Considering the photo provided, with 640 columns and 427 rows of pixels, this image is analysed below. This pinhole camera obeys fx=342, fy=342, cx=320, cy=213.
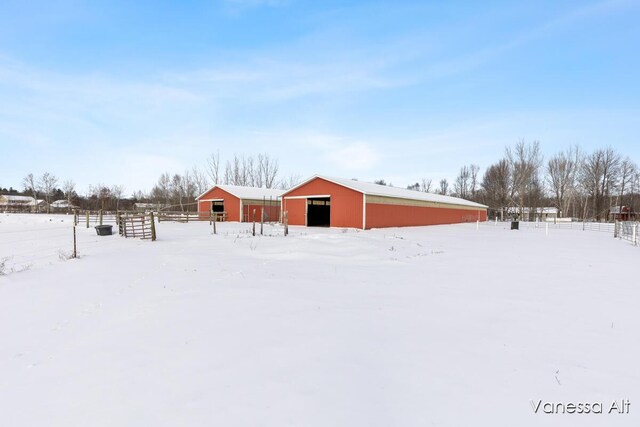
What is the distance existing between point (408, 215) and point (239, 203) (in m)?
15.6

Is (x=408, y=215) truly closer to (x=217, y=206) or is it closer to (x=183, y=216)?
(x=217, y=206)

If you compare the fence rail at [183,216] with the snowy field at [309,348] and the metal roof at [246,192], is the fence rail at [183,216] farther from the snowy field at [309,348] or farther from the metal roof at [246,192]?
the snowy field at [309,348]

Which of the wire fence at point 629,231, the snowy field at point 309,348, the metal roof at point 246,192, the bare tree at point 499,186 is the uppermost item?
the bare tree at point 499,186

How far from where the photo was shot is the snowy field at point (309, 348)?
2861 millimetres

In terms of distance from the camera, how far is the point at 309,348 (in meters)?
4.02

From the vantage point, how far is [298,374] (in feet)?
11.2

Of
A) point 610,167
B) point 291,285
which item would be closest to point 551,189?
point 610,167

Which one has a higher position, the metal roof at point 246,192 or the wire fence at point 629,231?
the metal roof at point 246,192

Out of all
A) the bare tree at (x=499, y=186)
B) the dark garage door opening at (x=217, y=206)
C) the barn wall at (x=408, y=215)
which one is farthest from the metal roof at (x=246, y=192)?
the bare tree at (x=499, y=186)

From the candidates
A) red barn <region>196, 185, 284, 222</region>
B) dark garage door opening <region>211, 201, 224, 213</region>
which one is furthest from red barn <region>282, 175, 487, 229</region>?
dark garage door opening <region>211, 201, 224, 213</region>

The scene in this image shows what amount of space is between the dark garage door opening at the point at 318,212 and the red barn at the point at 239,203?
4.60m

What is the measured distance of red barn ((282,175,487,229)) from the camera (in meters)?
24.1

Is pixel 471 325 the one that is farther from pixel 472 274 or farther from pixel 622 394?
pixel 472 274

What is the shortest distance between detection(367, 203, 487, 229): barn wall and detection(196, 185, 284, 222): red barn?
11.3 m
